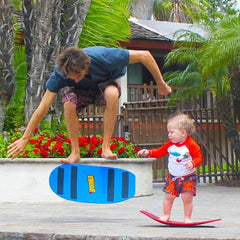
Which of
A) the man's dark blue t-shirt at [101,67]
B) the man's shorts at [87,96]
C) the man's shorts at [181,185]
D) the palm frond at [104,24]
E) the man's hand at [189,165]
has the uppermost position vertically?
the palm frond at [104,24]

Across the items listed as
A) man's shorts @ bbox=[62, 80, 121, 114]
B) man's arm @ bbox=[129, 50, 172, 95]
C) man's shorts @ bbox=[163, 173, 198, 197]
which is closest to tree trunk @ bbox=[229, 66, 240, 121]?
man's arm @ bbox=[129, 50, 172, 95]

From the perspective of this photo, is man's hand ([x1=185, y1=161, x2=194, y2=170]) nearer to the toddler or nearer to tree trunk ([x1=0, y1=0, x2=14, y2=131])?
the toddler

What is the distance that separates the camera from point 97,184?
7.11 m

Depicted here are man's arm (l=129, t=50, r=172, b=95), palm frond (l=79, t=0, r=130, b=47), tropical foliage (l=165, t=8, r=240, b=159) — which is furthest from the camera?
palm frond (l=79, t=0, r=130, b=47)

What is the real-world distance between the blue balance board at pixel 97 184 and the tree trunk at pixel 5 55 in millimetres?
5131

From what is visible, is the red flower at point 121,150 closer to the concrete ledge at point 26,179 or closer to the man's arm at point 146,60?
the concrete ledge at point 26,179

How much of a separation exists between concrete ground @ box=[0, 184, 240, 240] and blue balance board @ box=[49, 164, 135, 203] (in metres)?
0.28

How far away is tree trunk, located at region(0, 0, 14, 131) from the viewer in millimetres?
11883

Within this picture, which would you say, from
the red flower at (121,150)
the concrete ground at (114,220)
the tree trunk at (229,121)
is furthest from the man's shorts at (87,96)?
the tree trunk at (229,121)

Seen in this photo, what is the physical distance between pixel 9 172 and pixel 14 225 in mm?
3922

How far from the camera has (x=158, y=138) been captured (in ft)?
48.8

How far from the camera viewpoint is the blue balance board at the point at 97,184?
708cm

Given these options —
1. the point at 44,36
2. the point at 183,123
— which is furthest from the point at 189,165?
the point at 44,36

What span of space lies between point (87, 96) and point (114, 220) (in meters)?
1.48
